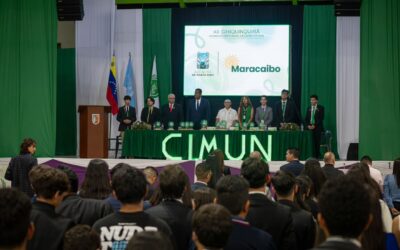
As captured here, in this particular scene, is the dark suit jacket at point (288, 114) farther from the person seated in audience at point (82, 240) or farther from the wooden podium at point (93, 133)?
the person seated in audience at point (82, 240)

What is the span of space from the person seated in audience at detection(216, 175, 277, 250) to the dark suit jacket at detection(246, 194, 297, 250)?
1.44ft

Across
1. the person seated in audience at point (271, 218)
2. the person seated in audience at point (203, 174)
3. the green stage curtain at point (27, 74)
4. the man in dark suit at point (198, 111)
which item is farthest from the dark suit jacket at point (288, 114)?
the person seated in audience at point (271, 218)

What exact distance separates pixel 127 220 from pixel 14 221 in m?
0.85

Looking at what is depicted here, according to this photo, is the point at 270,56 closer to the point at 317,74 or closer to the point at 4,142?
the point at 317,74

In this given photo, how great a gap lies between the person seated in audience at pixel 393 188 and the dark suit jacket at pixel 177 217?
382 centimetres

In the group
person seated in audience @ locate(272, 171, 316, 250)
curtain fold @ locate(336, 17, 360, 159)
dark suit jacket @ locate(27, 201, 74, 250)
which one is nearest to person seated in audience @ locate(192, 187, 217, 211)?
person seated in audience @ locate(272, 171, 316, 250)

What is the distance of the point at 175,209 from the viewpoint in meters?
3.51

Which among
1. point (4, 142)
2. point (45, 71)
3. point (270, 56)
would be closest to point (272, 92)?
point (270, 56)

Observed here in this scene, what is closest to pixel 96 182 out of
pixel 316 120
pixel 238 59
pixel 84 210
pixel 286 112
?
pixel 84 210

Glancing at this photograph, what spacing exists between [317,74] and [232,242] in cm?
1380

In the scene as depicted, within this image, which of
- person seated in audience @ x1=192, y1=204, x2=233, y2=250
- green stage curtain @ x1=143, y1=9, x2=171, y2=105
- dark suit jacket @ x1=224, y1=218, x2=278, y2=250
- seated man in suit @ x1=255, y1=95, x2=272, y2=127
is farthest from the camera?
green stage curtain @ x1=143, y1=9, x2=171, y2=105

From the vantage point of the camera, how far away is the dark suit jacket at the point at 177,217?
137 inches

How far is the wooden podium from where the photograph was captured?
14.2 metres

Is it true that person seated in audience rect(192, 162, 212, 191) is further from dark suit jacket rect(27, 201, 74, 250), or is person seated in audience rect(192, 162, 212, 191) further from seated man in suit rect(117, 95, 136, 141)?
seated man in suit rect(117, 95, 136, 141)
